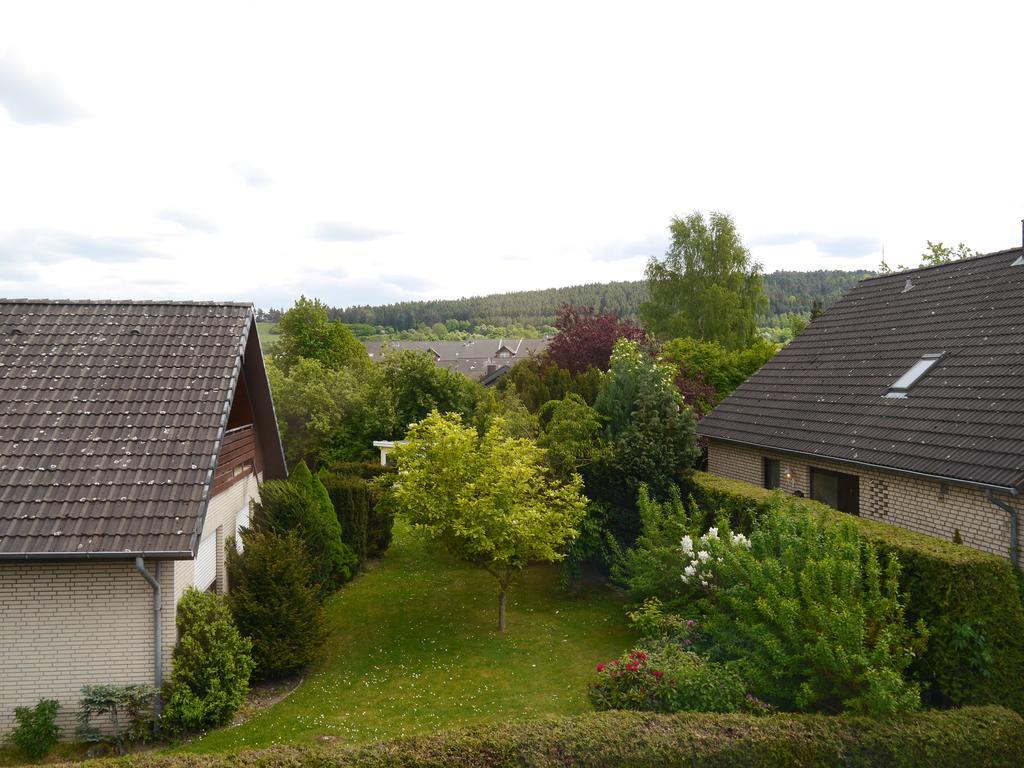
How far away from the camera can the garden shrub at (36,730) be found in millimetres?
Answer: 8859

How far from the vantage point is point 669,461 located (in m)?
16.1

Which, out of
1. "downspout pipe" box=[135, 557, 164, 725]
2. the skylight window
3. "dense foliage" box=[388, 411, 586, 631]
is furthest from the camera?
the skylight window

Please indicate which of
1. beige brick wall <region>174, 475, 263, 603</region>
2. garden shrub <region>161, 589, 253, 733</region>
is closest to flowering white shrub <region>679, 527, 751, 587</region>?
garden shrub <region>161, 589, 253, 733</region>

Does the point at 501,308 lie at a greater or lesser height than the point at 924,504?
greater

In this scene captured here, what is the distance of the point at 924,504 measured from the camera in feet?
40.4

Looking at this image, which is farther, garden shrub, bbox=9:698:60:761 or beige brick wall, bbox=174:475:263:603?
beige brick wall, bbox=174:475:263:603

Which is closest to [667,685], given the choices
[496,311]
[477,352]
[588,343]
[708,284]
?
[588,343]

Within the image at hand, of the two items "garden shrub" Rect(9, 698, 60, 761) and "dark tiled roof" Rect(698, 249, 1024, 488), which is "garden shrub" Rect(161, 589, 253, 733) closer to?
"garden shrub" Rect(9, 698, 60, 761)

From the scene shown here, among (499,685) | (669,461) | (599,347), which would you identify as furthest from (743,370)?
(499,685)

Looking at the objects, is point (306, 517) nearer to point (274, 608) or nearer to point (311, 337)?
point (274, 608)

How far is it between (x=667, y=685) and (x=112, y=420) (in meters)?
8.50

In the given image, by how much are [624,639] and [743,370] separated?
53.0 ft

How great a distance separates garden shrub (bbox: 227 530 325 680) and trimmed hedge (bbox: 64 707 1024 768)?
4119 millimetres

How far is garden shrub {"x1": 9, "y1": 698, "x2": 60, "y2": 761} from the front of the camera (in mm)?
8859
